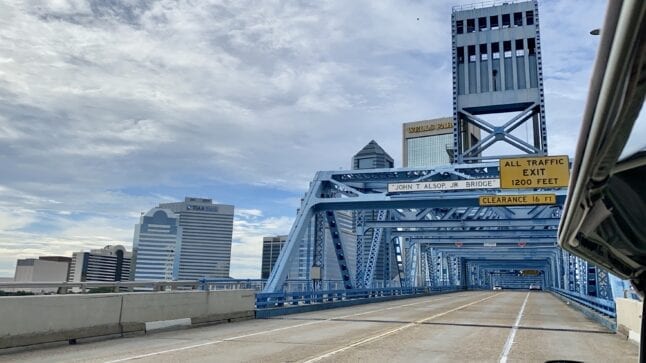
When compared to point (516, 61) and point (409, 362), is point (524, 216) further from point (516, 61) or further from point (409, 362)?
point (409, 362)

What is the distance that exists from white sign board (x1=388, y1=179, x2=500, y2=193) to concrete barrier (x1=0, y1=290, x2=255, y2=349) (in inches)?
469

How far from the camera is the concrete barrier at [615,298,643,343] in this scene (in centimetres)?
1353

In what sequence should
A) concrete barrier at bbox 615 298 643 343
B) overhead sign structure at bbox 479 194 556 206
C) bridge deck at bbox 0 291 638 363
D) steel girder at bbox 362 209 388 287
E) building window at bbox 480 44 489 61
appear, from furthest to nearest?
building window at bbox 480 44 489 61 → steel girder at bbox 362 209 388 287 → overhead sign structure at bbox 479 194 556 206 → concrete barrier at bbox 615 298 643 343 → bridge deck at bbox 0 291 638 363

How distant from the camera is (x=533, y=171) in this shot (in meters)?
22.3

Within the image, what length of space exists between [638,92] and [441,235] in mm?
49130

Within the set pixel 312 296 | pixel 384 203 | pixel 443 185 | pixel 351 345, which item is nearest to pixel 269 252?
pixel 384 203

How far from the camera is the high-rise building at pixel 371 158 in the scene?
337 ft

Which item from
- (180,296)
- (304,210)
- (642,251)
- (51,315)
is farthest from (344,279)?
(642,251)

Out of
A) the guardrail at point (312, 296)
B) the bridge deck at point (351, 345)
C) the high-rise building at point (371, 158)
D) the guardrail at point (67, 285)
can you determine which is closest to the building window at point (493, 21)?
the guardrail at point (312, 296)

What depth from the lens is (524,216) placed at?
107 feet

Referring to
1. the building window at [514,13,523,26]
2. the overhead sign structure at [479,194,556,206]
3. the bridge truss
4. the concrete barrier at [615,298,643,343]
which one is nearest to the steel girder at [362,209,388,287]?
the bridge truss

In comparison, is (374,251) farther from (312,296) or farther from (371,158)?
(371,158)

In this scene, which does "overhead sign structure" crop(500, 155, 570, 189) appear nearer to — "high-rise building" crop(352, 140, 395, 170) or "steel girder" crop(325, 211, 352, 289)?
"steel girder" crop(325, 211, 352, 289)

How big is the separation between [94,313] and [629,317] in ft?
47.1
